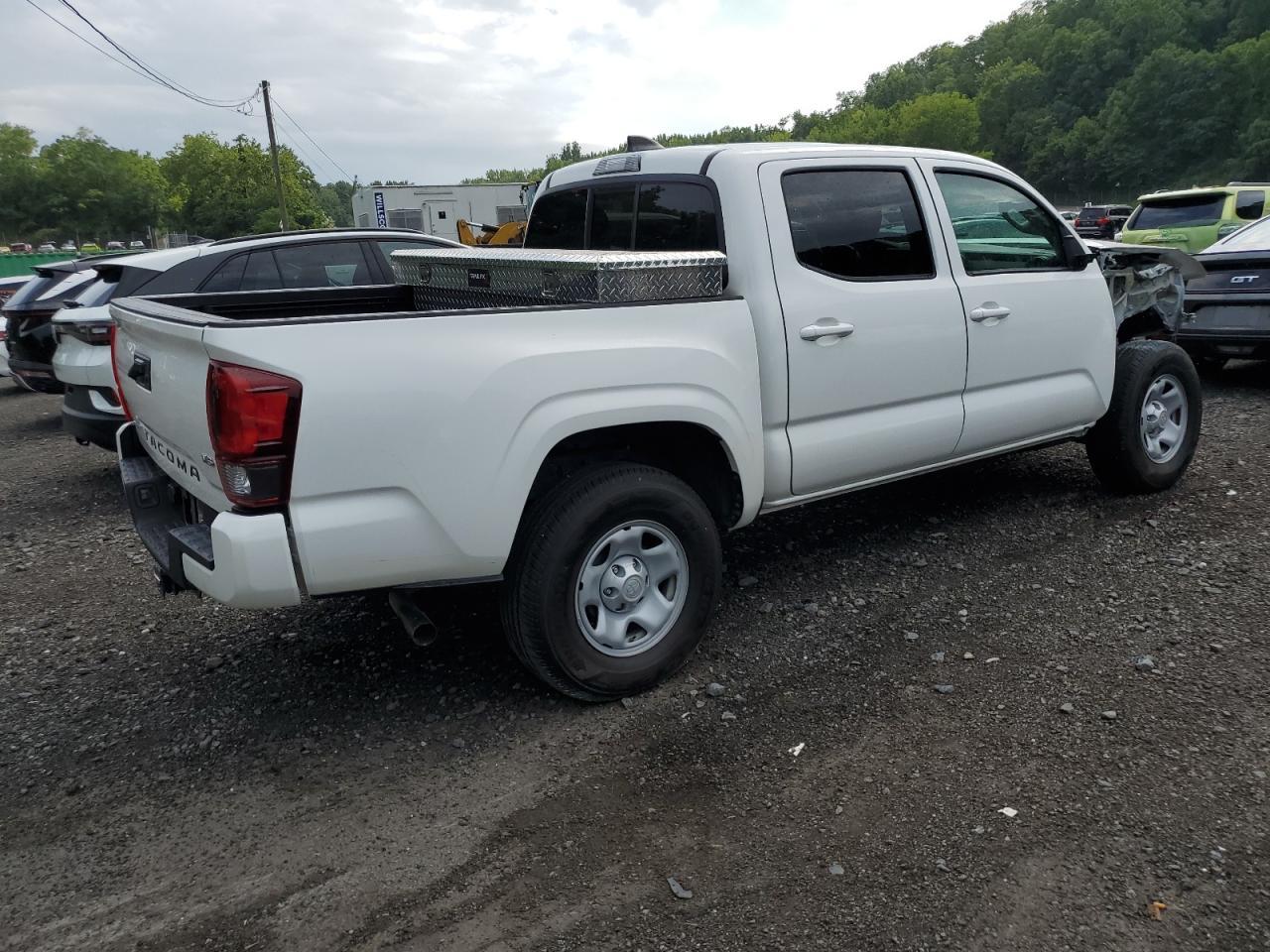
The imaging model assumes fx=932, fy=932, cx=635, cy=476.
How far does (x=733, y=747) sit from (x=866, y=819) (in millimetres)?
537

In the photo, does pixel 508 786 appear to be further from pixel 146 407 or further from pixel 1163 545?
pixel 1163 545

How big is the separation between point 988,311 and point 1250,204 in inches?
468

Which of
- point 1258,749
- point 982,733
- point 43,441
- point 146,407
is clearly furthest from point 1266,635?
point 43,441

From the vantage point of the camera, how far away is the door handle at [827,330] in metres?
3.63

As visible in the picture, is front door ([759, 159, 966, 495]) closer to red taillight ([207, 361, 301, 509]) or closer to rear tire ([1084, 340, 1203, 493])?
rear tire ([1084, 340, 1203, 493])

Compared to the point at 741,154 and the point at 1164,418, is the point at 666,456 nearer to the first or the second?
the point at 741,154

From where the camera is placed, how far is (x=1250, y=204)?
43.6ft

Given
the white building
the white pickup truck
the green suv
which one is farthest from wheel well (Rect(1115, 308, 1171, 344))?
the white building

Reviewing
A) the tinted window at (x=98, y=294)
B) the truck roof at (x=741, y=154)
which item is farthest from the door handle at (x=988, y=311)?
the tinted window at (x=98, y=294)

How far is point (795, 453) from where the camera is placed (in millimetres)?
3713

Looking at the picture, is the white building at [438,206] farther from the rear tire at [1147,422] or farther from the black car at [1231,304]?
the rear tire at [1147,422]

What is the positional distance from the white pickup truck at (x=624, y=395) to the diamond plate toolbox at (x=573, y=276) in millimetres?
48

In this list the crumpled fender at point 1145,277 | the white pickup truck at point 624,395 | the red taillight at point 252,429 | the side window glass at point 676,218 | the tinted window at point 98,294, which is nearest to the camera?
the red taillight at point 252,429

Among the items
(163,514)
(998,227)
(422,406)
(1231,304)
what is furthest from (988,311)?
(1231,304)
